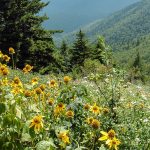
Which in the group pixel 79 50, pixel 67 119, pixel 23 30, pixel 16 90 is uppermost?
pixel 23 30

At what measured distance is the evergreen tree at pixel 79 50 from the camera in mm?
48950

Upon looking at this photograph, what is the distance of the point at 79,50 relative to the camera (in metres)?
49.6

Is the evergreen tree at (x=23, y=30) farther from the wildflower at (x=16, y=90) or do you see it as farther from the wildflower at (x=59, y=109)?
the wildflower at (x=16, y=90)

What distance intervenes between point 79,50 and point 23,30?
1820 cm

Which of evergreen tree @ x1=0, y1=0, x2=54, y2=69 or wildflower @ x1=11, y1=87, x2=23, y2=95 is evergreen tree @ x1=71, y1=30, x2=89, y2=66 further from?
wildflower @ x1=11, y1=87, x2=23, y2=95

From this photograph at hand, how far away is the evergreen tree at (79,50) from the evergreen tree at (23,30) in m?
16.0

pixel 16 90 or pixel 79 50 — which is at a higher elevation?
pixel 16 90

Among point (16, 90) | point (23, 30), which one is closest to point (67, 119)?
point (16, 90)

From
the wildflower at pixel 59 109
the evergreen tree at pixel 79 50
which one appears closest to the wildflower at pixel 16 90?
the wildflower at pixel 59 109

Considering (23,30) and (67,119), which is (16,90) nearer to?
(67,119)

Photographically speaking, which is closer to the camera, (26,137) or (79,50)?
(26,137)

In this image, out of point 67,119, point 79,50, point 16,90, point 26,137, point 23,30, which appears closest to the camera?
point 26,137

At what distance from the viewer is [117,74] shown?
6.73 m

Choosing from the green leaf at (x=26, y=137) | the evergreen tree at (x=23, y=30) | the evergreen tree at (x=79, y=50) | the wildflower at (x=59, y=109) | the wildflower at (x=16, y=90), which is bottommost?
the evergreen tree at (x=79, y=50)
